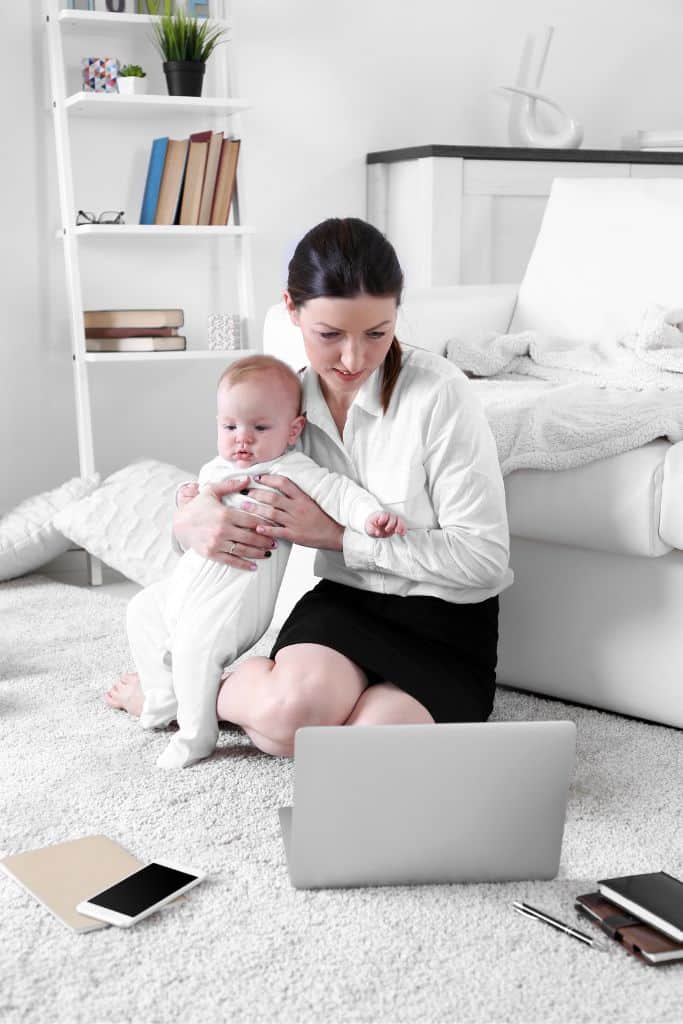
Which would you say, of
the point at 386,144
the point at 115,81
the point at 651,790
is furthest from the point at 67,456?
the point at 651,790

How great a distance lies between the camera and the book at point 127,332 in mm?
3000

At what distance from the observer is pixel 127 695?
185cm

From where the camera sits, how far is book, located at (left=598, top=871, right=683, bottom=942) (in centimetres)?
119

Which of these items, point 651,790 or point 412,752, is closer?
point 412,752

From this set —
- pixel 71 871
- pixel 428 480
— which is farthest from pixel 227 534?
pixel 71 871

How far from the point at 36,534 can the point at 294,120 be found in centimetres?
148

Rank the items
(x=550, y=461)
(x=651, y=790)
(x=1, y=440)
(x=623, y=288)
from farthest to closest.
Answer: (x=1, y=440)
(x=623, y=288)
(x=550, y=461)
(x=651, y=790)

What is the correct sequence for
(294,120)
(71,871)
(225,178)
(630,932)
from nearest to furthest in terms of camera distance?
1. (630,932)
2. (71,871)
3. (225,178)
4. (294,120)

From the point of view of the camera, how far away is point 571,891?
4.35 ft

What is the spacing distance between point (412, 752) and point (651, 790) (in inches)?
18.6

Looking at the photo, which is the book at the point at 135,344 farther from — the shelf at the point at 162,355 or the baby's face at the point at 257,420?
the baby's face at the point at 257,420

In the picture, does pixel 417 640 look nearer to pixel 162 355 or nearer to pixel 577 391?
pixel 577 391

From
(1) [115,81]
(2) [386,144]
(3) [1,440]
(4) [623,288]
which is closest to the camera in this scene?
(4) [623,288]

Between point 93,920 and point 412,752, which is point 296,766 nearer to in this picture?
point 412,752
